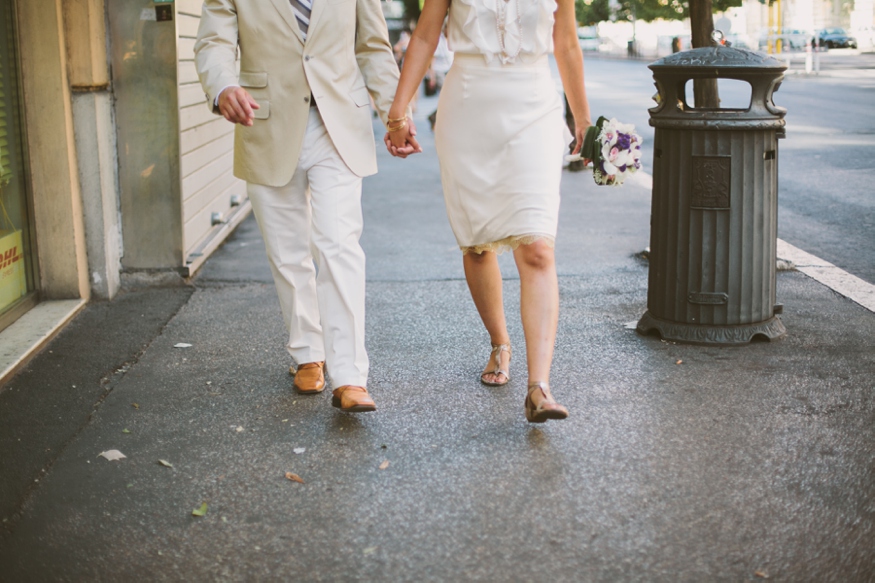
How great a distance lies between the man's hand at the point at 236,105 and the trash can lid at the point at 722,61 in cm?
204

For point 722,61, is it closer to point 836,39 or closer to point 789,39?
point 789,39

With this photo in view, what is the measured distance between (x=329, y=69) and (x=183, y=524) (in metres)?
1.90

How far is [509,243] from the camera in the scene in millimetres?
4309

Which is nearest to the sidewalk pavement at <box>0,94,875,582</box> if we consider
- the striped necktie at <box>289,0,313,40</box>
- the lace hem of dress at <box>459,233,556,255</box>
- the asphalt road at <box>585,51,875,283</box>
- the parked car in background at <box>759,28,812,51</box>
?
the lace hem of dress at <box>459,233,556,255</box>

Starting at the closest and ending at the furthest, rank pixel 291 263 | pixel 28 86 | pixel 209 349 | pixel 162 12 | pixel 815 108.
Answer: pixel 291 263
pixel 209 349
pixel 28 86
pixel 162 12
pixel 815 108

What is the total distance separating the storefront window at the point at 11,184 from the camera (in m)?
5.64

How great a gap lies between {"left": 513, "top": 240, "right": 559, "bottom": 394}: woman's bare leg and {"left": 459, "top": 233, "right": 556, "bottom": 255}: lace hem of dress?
17mm

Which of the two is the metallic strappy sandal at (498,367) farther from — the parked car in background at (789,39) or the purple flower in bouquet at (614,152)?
the parked car in background at (789,39)

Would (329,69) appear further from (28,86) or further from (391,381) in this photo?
(28,86)

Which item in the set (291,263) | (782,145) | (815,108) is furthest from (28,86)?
(815,108)

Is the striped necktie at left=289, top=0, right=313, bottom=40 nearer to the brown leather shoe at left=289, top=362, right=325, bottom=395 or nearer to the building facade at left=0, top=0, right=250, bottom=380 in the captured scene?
the brown leather shoe at left=289, top=362, right=325, bottom=395

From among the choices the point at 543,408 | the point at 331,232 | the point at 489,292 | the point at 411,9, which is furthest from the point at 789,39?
the point at 543,408

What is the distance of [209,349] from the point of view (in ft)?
17.9

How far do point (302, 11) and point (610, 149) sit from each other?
137cm
